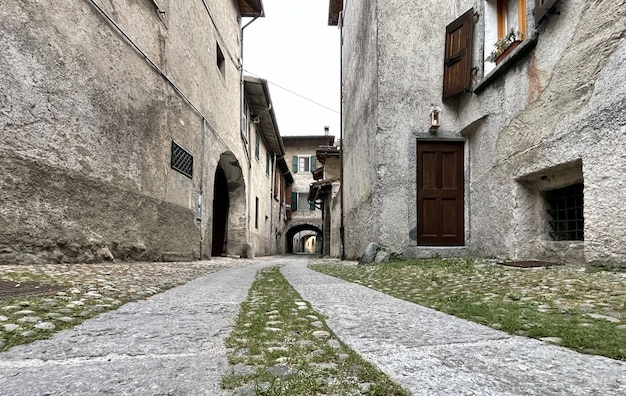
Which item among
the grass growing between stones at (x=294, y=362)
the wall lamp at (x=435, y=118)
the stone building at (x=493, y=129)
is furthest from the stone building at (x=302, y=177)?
the grass growing between stones at (x=294, y=362)

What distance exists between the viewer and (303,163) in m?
27.8

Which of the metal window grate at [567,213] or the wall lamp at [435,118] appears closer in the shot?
the metal window grate at [567,213]

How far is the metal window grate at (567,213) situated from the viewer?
467 centimetres

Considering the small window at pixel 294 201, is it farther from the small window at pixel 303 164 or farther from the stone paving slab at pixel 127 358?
the stone paving slab at pixel 127 358

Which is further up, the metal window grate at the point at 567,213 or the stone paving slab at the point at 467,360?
the metal window grate at the point at 567,213

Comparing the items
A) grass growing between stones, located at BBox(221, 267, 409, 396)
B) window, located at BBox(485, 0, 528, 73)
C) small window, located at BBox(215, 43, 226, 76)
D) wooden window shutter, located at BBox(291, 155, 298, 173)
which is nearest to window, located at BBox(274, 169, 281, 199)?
wooden window shutter, located at BBox(291, 155, 298, 173)

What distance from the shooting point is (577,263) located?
4.30 metres

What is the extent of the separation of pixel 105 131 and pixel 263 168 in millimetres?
11913

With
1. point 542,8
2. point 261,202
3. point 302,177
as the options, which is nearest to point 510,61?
point 542,8

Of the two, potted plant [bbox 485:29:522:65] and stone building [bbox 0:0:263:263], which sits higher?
potted plant [bbox 485:29:522:65]

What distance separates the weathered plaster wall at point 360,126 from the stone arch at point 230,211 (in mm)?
3461

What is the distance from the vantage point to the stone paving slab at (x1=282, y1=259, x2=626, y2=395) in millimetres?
854

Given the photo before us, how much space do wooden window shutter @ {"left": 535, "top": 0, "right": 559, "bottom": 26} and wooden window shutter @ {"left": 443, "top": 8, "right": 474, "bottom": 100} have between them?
1622 mm

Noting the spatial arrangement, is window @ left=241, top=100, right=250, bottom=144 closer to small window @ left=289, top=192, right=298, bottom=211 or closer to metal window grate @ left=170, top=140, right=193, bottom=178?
metal window grate @ left=170, top=140, right=193, bottom=178
